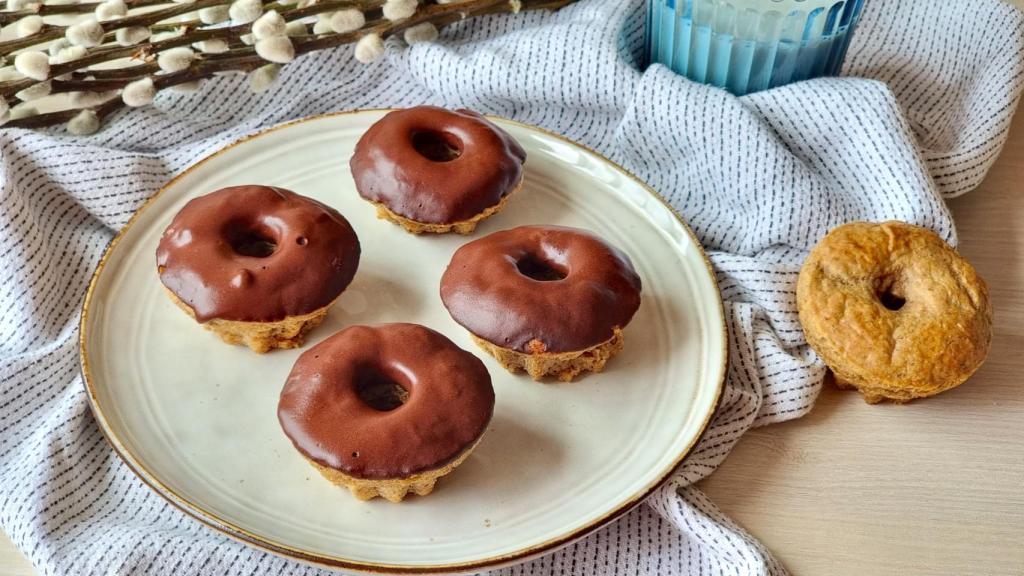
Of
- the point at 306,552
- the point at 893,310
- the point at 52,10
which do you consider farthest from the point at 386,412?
the point at 52,10

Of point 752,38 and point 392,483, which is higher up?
point 752,38

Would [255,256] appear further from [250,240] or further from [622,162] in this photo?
[622,162]

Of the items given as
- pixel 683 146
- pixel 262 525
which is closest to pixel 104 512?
pixel 262 525

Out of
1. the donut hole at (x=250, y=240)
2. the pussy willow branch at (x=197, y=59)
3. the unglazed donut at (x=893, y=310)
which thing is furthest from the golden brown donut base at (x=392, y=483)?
the pussy willow branch at (x=197, y=59)

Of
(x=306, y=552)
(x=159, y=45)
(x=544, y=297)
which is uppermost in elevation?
(x=159, y=45)

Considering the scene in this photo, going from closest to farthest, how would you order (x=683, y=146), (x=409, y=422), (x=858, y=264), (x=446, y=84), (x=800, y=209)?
(x=409, y=422), (x=858, y=264), (x=800, y=209), (x=683, y=146), (x=446, y=84)

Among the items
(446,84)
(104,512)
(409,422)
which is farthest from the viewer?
(446,84)

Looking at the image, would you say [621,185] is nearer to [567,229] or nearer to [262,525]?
[567,229]

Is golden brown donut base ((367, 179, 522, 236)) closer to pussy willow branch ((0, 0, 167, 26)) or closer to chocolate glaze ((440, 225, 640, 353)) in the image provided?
chocolate glaze ((440, 225, 640, 353))
